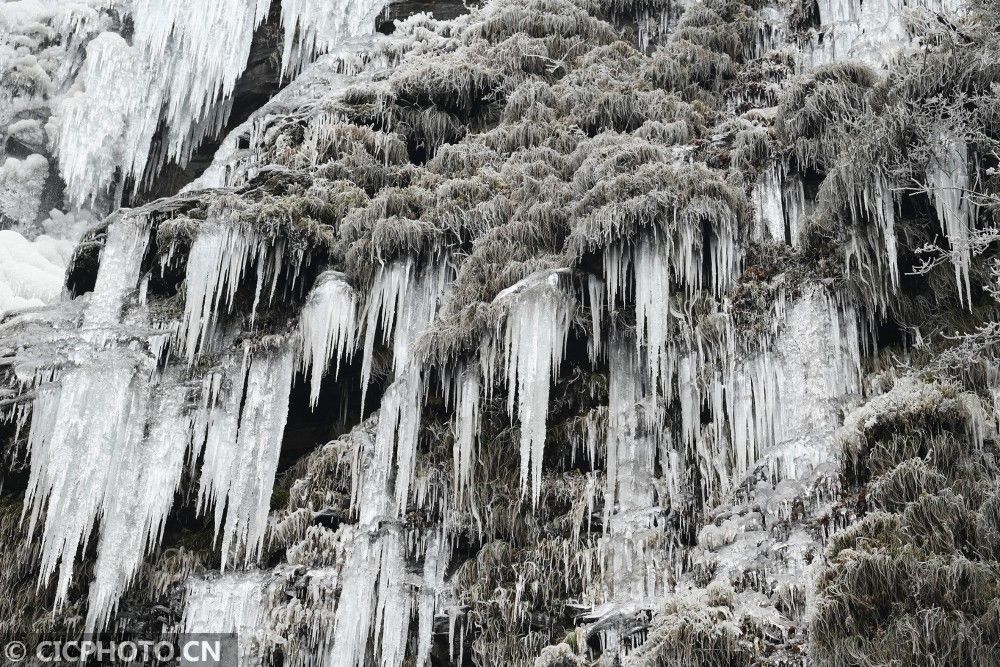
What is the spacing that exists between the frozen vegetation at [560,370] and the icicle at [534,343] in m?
0.05

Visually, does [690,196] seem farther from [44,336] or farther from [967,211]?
[44,336]

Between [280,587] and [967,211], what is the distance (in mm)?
10224

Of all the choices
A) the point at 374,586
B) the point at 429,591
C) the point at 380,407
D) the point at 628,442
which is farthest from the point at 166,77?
the point at 628,442

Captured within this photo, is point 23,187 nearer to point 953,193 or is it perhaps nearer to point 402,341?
point 402,341

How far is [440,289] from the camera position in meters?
15.5

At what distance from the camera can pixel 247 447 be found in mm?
14828

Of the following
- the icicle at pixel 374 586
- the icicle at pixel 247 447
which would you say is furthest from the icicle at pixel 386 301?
the icicle at pixel 374 586

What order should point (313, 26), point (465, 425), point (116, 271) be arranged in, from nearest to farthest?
point (465, 425), point (116, 271), point (313, 26)

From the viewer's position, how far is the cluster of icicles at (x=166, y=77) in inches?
944

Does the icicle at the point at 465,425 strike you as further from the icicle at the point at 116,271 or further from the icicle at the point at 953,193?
the icicle at the point at 953,193

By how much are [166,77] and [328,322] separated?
13.4m

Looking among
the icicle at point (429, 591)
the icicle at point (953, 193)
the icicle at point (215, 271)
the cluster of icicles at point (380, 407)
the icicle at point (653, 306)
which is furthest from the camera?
the icicle at point (215, 271)

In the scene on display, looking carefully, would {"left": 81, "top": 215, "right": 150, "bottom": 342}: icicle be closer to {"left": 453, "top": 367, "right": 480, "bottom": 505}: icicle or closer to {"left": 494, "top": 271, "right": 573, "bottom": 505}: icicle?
{"left": 453, "top": 367, "right": 480, "bottom": 505}: icicle

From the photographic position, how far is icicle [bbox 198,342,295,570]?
14.5 m
